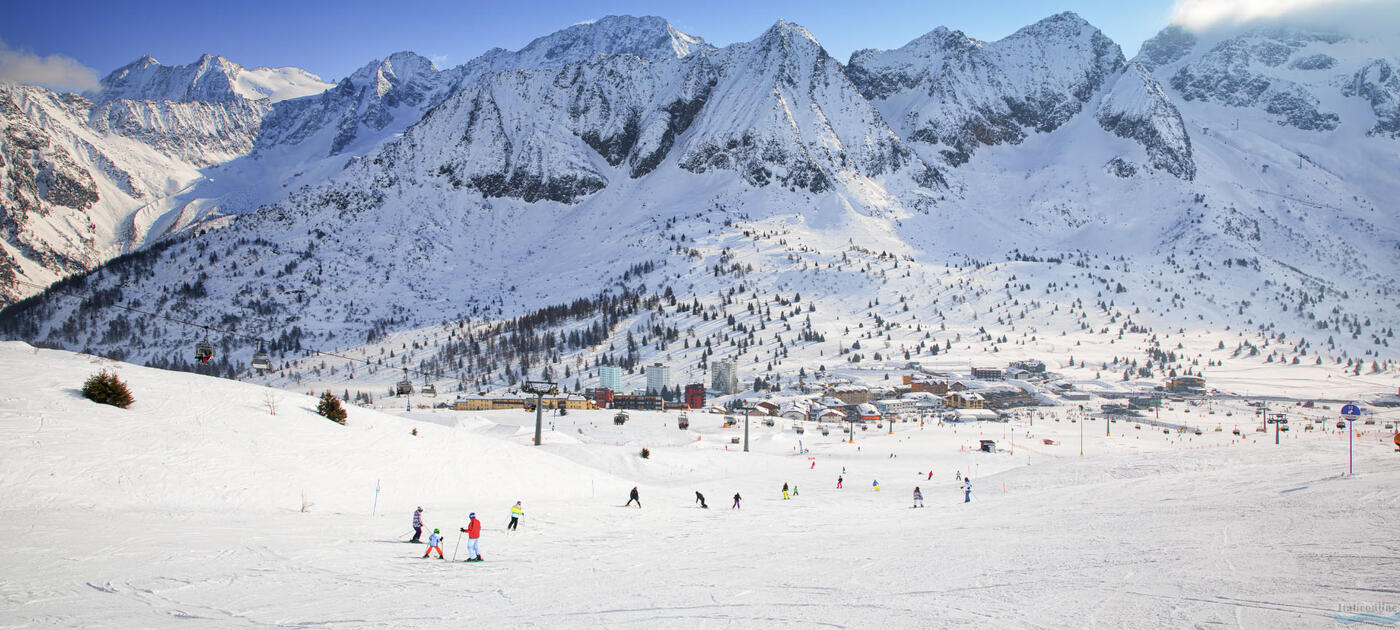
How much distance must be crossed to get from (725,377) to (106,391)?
112018mm

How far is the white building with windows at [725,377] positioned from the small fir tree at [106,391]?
110 meters

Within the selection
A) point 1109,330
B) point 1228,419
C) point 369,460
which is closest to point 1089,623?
point 369,460

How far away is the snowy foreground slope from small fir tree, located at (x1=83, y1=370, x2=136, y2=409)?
49 cm

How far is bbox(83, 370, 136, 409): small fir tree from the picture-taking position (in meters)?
29.0

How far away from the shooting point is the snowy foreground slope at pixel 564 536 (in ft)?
47.2

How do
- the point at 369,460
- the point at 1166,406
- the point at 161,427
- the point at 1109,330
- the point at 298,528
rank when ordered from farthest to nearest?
1. the point at 1109,330
2. the point at 1166,406
3. the point at 369,460
4. the point at 161,427
5. the point at 298,528

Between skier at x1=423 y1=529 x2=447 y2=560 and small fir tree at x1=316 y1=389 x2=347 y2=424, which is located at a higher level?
small fir tree at x1=316 y1=389 x2=347 y2=424

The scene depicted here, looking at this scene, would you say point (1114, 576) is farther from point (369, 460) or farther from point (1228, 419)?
point (1228, 419)

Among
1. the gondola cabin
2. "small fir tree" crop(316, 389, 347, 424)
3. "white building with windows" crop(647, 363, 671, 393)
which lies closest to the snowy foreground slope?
"small fir tree" crop(316, 389, 347, 424)

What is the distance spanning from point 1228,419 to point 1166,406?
429 inches

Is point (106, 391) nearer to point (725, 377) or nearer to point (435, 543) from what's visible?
point (435, 543)

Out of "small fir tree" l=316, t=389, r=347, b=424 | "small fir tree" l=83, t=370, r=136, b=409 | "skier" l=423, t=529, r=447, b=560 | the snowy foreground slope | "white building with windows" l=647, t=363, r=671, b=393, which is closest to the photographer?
the snowy foreground slope

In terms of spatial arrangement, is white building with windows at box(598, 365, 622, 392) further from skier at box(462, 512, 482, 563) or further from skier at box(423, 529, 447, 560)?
skier at box(462, 512, 482, 563)

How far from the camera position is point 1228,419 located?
349 feet
